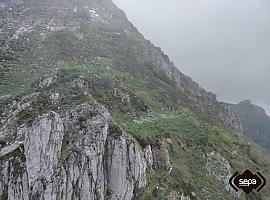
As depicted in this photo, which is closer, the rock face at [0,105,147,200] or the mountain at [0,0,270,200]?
the rock face at [0,105,147,200]

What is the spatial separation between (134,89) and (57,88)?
65.0 feet

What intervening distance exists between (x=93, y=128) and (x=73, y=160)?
4.70 meters

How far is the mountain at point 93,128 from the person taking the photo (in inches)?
1809

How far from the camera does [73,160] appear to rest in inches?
1848

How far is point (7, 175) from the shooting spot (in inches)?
1763

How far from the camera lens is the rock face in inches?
1751

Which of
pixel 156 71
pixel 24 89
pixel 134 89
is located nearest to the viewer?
pixel 24 89

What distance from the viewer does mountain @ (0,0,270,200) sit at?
45938 millimetres

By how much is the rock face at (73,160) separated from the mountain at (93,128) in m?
0.10

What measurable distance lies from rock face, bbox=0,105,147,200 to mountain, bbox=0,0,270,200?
0.33 feet

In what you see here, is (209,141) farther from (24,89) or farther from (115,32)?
(115,32)

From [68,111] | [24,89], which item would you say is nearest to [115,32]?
[24,89]

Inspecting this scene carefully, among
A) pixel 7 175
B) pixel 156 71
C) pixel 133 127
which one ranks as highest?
pixel 156 71

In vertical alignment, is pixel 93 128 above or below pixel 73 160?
above
